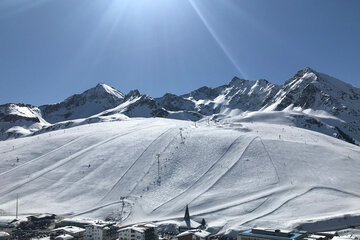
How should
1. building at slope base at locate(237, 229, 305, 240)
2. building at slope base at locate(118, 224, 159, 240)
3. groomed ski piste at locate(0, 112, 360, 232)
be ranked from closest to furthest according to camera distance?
building at slope base at locate(237, 229, 305, 240), building at slope base at locate(118, 224, 159, 240), groomed ski piste at locate(0, 112, 360, 232)

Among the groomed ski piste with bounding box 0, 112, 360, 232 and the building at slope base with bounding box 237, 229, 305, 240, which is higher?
the groomed ski piste with bounding box 0, 112, 360, 232

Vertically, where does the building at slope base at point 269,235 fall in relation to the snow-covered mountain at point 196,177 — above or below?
below

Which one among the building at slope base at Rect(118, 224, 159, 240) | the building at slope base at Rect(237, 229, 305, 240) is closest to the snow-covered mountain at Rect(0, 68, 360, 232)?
the building at slope base at Rect(118, 224, 159, 240)

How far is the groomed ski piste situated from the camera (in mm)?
62156

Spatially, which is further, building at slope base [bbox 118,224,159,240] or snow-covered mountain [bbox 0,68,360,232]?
snow-covered mountain [bbox 0,68,360,232]

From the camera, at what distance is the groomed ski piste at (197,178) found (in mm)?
62156

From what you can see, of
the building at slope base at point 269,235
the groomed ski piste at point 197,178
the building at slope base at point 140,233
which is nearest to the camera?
the building at slope base at point 269,235

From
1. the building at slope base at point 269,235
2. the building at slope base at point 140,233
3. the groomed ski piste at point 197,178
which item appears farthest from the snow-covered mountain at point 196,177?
the building at slope base at point 269,235

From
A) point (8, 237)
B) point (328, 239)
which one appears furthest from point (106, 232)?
point (328, 239)

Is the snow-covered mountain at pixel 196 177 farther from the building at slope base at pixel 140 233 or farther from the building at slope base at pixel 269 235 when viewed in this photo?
the building at slope base at pixel 269 235

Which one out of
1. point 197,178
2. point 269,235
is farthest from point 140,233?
point 197,178

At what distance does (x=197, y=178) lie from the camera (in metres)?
78.1

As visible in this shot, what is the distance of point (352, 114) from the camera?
19912 cm

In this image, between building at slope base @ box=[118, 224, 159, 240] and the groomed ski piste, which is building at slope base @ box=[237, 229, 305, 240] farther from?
building at slope base @ box=[118, 224, 159, 240]
